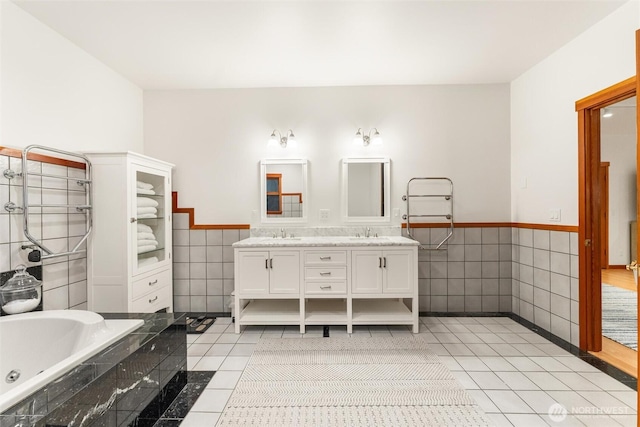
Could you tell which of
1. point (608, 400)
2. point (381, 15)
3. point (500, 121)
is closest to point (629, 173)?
point (500, 121)

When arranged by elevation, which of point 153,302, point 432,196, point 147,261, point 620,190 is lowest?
point 153,302

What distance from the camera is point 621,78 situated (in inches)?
82.9

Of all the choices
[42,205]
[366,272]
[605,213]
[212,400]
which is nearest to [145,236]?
[42,205]

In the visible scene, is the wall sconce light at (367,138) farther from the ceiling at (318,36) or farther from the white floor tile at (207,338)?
the white floor tile at (207,338)

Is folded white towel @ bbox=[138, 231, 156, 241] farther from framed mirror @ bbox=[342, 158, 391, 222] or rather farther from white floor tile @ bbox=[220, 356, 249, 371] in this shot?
framed mirror @ bbox=[342, 158, 391, 222]

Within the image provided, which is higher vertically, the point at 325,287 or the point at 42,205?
the point at 42,205

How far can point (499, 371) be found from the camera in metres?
2.18

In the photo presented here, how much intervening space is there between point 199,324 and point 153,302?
0.52 metres

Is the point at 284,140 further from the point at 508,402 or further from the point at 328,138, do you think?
the point at 508,402

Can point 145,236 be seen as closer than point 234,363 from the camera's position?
No

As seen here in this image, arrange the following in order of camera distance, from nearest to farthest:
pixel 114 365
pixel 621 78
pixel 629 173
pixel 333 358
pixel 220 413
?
pixel 114 365
pixel 220 413
pixel 621 78
pixel 333 358
pixel 629 173

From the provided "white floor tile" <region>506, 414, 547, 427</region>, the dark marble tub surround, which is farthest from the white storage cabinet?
"white floor tile" <region>506, 414, 547, 427</region>

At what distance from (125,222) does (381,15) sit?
2.45 m

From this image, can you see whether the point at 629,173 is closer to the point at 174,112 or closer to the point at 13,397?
the point at 174,112
